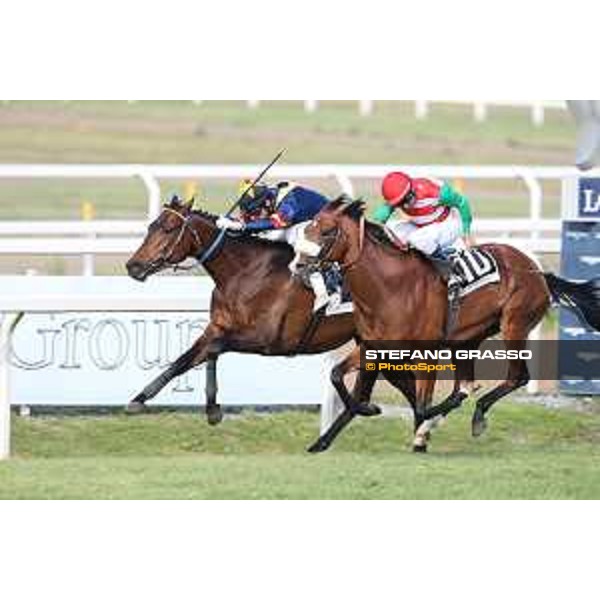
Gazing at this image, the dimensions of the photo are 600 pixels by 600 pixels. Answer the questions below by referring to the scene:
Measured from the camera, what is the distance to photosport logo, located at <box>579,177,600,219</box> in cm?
1356

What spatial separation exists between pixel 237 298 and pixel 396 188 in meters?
0.97

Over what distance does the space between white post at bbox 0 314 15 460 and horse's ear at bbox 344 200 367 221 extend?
188 centimetres

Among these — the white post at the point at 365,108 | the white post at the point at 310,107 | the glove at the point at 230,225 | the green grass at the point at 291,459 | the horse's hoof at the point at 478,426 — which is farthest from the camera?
the white post at the point at 365,108

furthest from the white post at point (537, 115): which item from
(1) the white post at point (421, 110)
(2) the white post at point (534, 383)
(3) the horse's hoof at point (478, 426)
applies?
(3) the horse's hoof at point (478, 426)

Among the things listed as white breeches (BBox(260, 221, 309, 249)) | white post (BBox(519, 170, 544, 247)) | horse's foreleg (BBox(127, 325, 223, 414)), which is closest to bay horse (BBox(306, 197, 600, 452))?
white breeches (BBox(260, 221, 309, 249))

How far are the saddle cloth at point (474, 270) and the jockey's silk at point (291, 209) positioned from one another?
28.8 inches

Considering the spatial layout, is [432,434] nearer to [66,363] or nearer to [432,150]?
[66,363]

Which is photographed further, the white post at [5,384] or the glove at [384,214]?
the white post at [5,384]

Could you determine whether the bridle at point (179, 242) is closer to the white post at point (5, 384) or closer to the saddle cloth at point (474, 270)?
the white post at point (5, 384)

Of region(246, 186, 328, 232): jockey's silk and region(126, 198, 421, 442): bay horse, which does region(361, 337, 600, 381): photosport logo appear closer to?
region(126, 198, 421, 442): bay horse

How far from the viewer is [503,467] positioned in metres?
11.4

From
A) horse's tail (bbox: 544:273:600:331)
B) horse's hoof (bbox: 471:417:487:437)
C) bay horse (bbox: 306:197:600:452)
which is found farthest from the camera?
horse's tail (bbox: 544:273:600:331)

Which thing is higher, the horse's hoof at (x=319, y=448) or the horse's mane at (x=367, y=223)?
the horse's mane at (x=367, y=223)

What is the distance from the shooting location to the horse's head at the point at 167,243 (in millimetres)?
11945
